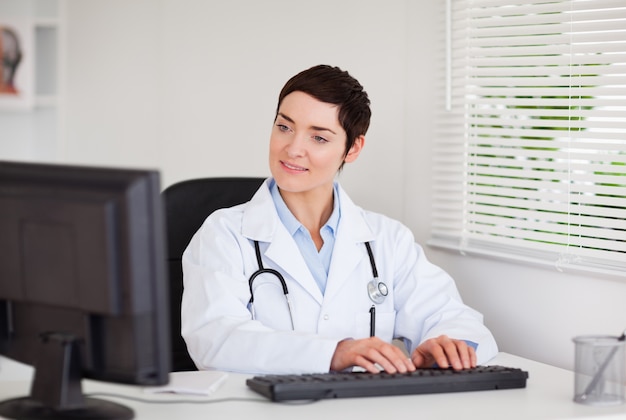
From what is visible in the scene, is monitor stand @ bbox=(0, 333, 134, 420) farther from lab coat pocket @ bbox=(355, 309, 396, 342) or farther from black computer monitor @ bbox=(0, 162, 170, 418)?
lab coat pocket @ bbox=(355, 309, 396, 342)

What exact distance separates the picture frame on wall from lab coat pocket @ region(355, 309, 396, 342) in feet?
5.10

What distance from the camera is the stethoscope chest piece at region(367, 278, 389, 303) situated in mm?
2389

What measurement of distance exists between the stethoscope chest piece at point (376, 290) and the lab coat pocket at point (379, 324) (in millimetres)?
41

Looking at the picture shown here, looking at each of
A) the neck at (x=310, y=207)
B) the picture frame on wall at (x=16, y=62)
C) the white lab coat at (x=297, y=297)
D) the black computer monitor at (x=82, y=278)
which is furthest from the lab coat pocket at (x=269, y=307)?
the picture frame on wall at (x=16, y=62)

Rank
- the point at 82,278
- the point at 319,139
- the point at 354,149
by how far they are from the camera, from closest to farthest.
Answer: the point at 82,278
the point at 319,139
the point at 354,149

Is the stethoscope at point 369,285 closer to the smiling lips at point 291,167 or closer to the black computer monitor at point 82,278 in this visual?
the smiling lips at point 291,167

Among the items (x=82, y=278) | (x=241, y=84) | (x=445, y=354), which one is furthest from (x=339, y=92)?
(x=82, y=278)

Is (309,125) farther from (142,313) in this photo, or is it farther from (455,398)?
(142,313)

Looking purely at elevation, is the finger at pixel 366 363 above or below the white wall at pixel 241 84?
below

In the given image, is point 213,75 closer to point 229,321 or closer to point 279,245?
point 279,245

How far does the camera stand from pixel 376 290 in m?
2.39

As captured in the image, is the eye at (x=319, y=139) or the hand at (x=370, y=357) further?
the eye at (x=319, y=139)

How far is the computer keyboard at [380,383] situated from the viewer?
1788 millimetres

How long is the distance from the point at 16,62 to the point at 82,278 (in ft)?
6.50
